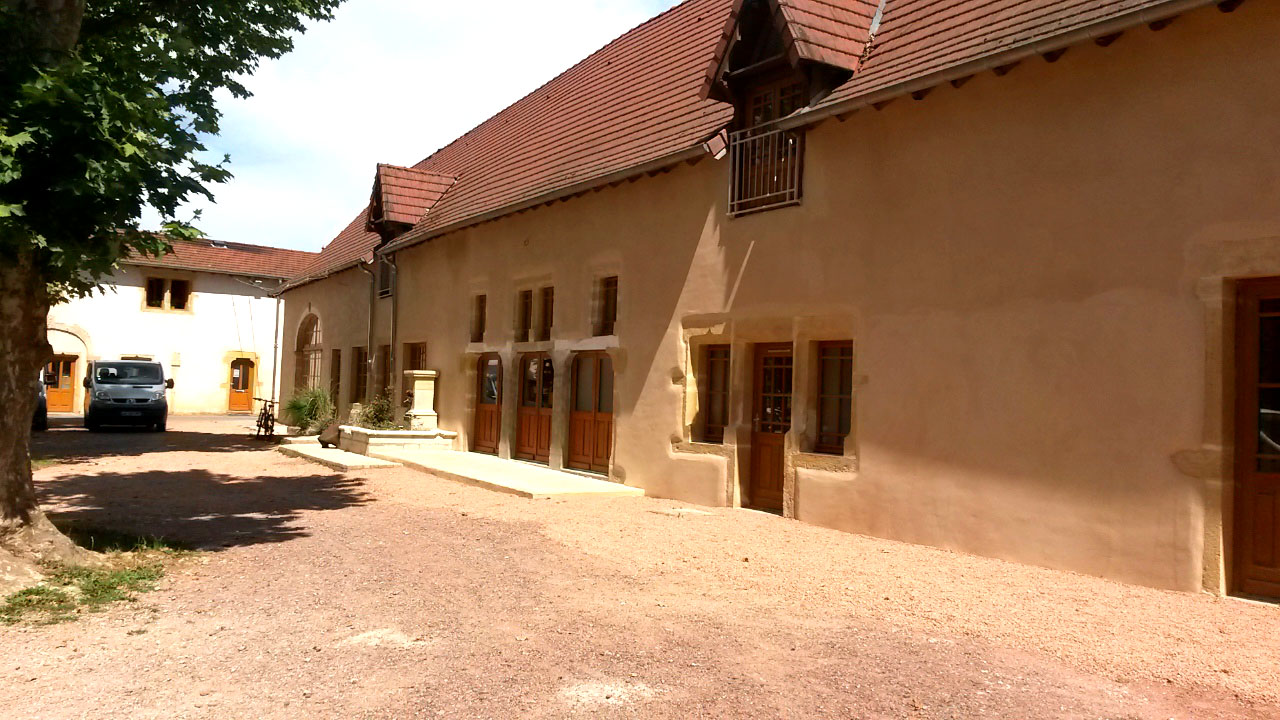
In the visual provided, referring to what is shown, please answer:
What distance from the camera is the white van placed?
21859 millimetres

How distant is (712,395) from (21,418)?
694cm

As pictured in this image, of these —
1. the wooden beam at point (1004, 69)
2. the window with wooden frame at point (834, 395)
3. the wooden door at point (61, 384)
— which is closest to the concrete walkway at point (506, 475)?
the window with wooden frame at point (834, 395)

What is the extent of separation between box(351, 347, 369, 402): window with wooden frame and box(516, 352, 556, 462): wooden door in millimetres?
6992

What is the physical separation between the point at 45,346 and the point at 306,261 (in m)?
32.0

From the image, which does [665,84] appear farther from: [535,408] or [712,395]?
[535,408]

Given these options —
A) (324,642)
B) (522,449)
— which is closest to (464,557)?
(324,642)

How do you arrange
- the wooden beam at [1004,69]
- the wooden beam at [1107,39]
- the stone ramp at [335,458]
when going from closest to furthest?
the wooden beam at [1107,39], the wooden beam at [1004,69], the stone ramp at [335,458]

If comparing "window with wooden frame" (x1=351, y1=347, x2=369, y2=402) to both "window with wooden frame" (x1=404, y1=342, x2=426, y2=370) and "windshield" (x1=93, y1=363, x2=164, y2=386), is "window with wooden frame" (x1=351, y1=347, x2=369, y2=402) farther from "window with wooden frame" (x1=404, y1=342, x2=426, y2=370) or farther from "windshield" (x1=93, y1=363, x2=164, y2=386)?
"windshield" (x1=93, y1=363, x2=164, y2=386)

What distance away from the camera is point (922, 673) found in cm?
463

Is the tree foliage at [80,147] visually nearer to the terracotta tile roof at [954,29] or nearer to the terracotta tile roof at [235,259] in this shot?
the terracotta tile roof at [954,29]

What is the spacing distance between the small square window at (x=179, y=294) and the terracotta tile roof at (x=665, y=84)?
13315 millimetres

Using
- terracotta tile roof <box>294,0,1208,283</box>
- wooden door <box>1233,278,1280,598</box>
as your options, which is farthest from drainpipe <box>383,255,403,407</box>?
wooden door <box>1233,278,1280,598</box>

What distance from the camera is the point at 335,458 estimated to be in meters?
14.9

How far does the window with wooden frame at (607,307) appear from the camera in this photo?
1295 centimetres
